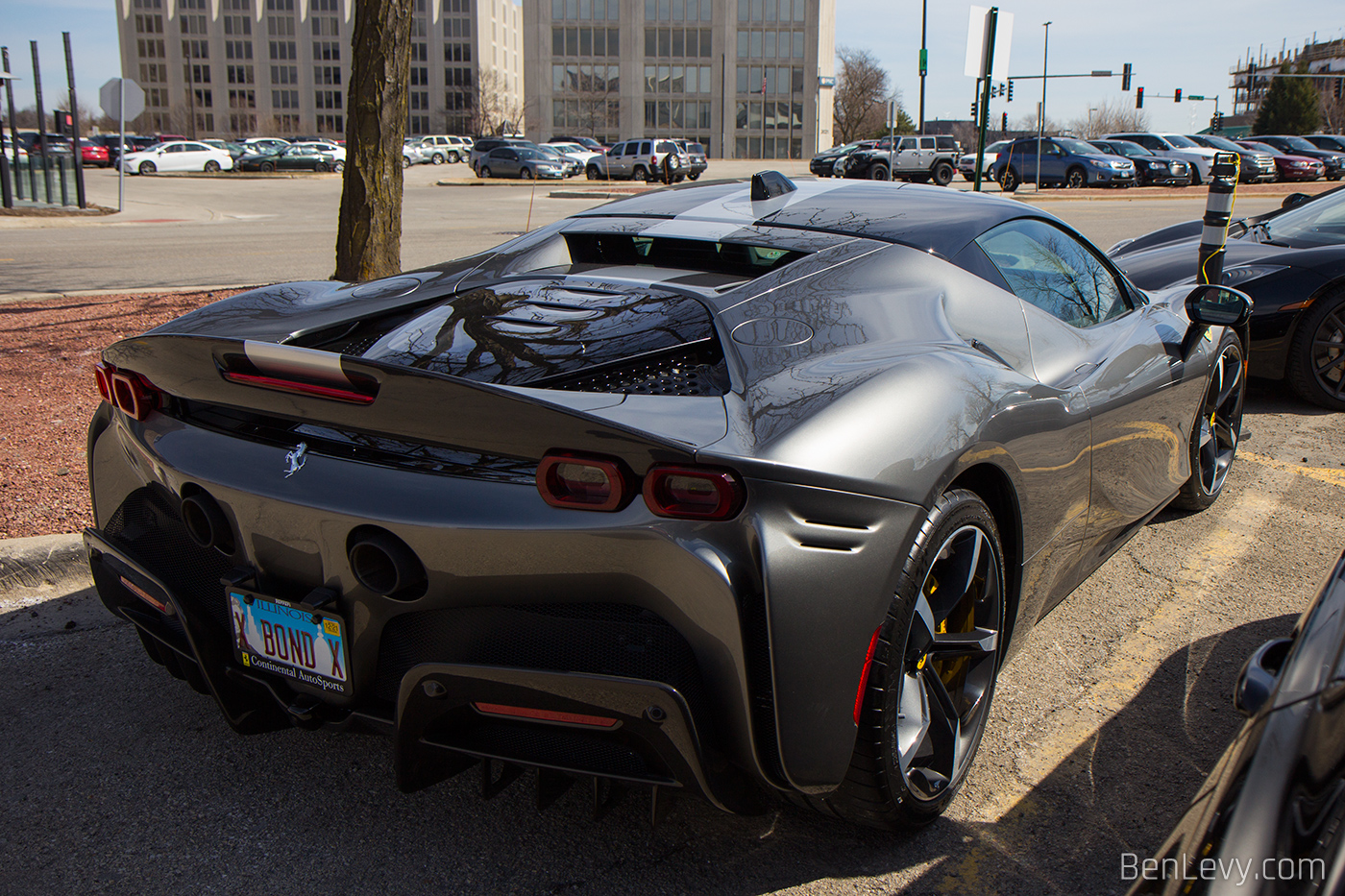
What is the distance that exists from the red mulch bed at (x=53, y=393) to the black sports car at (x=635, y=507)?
5.89ft

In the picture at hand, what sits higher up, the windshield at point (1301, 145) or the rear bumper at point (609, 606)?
the windshield at point (1301, 145)

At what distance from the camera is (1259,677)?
1.53 m

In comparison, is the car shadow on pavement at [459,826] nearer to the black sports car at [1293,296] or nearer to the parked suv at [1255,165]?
the black sports car at [1293,296]

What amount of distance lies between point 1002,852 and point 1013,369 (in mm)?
1175

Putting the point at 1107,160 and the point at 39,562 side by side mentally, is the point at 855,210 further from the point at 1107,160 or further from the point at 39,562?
the point at 1107,160

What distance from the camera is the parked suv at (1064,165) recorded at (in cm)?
3036

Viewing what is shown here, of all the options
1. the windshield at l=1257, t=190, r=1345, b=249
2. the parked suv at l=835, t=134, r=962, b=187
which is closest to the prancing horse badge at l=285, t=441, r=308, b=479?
the windshield at l=1257, t=190, r=1345, b=249

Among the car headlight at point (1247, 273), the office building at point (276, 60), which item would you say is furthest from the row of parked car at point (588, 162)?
the office building at point (276, 60)

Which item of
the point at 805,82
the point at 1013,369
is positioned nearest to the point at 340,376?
the point at 1013,369

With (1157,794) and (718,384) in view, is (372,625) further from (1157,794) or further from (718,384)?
(1157,794)

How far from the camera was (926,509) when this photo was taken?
2043mm

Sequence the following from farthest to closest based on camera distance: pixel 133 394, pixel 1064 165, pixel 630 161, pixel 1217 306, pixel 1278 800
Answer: pixel 630 161 < pixel 1064 165 < pixel 1217 306 < pixel 133 394 < pixel 1278 800

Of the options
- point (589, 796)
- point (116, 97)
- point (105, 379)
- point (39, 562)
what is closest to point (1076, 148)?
point (116, 97)

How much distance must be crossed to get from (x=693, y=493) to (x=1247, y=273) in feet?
18.3
